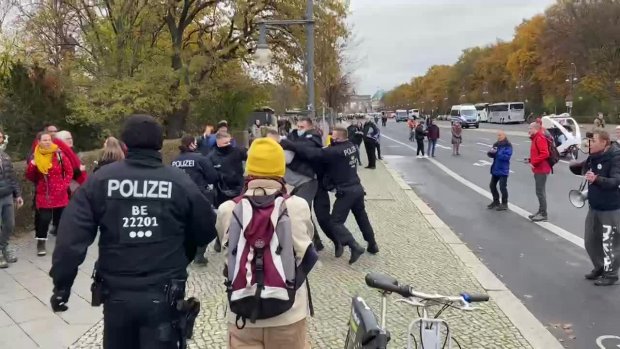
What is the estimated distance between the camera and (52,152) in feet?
25.9

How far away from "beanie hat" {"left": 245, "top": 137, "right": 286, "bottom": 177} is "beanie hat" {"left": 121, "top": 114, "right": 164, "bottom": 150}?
510mm

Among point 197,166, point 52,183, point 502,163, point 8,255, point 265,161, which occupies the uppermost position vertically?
point 265,161

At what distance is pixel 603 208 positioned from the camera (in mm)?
6723

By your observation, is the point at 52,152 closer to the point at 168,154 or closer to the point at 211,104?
the point at 168,154

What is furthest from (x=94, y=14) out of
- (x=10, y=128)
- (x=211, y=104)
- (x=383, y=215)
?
(x=383, y=215)

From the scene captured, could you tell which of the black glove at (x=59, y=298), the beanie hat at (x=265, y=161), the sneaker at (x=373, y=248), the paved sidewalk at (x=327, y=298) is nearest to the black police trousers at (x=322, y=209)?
the paved sidewalk at (x=327, y=298)

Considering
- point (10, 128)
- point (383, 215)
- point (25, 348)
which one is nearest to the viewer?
point (25, 348)

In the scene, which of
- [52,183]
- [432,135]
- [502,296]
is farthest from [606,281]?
[432,135]

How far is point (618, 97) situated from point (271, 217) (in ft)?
212

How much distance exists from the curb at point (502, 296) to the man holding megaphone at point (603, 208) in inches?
45.6

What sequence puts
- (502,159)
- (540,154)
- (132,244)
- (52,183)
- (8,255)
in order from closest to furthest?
(132,244) < (8,255) < (52,183) < (540,154) < (502,159)

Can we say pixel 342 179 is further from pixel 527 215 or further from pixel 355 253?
pixel 527 215

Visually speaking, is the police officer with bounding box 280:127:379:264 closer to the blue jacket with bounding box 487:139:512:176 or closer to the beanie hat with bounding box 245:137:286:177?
the beanie hat with bounding box 245:137:286:177

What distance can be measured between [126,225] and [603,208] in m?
5.59
